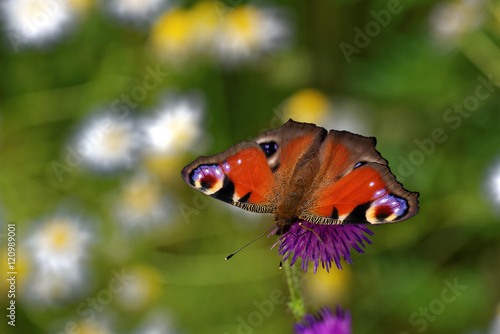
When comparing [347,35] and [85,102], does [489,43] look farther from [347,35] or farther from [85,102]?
[85,102]

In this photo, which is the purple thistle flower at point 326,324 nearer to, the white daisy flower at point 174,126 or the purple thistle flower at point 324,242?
the purple thistle flower at point 324,242

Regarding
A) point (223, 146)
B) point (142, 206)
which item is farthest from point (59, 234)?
point (223, 146)

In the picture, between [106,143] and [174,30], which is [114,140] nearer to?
[106,143]

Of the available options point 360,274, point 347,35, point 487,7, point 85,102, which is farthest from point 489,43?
point 85,102

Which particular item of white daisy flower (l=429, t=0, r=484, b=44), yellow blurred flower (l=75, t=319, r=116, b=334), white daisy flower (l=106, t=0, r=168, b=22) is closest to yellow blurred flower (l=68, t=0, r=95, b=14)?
white daisy flower (l=106, t=0, r=168, b=22)

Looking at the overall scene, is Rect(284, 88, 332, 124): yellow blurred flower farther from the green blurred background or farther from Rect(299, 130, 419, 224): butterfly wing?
Rect(299, 130, 419, 224): butterfly wing

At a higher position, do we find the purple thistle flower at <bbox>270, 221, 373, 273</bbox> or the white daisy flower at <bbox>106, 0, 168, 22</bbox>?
the white daisy flower at <bbox>106, 0, 168, 22</bbox>
